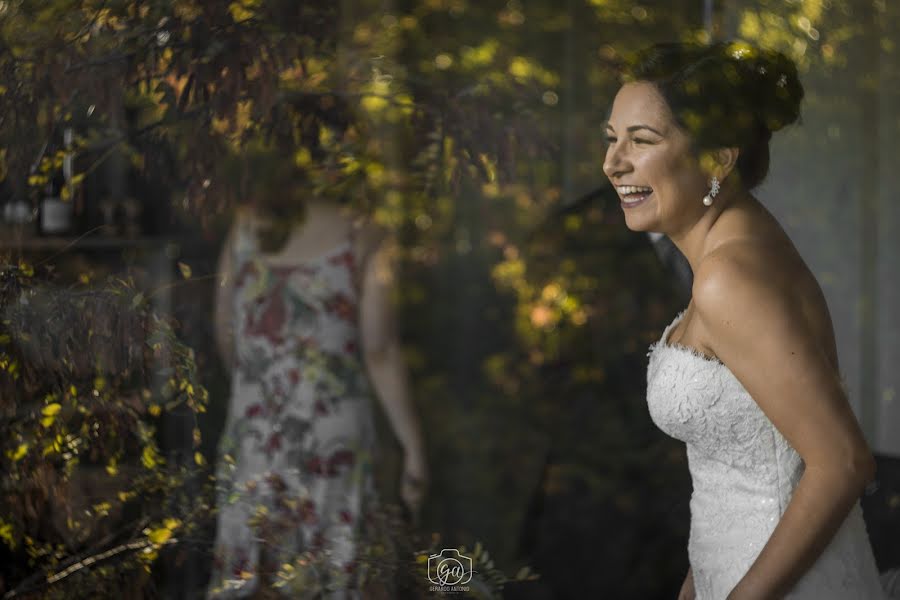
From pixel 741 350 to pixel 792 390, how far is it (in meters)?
0.06

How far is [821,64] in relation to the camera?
1.72m

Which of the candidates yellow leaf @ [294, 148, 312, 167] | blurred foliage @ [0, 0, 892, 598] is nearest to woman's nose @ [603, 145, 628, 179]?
blurred foliage @ [0, 0, 892, 598]

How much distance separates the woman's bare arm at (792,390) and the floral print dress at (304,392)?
2.31 feet

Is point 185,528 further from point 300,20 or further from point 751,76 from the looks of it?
point 751,76

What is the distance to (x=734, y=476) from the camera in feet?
3.60

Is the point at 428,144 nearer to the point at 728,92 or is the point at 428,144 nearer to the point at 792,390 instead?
the point at 728,92

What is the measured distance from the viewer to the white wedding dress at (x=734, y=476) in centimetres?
104

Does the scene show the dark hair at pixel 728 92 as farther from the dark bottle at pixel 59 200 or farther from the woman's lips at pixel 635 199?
the dark bottle at pixel 59 200

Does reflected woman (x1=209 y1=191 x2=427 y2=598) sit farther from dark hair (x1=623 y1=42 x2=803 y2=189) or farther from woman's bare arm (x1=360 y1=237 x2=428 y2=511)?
dark hair (x1=623 y1=42 x2=803 y2=189)

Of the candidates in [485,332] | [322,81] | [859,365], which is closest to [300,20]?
[322,81]

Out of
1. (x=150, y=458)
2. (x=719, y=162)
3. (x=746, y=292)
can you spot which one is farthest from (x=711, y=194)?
(x=150, y=458)

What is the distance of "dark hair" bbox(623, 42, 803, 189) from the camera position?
1.11 metres

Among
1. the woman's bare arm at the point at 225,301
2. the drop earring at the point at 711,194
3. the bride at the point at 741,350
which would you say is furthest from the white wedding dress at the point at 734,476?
the woman's bare arm at the point at 225,301

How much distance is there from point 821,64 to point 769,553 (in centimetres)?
104
